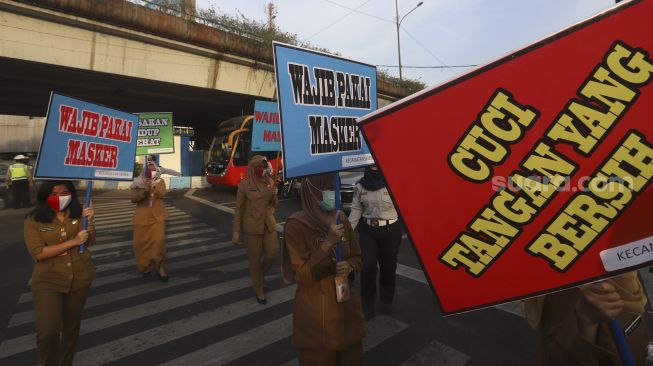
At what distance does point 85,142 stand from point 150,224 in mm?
1990

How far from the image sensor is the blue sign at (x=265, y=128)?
18.6 ft

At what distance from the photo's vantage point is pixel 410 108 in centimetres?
137

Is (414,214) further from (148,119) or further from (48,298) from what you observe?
→ (148,119)

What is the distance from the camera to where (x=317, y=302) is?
2143 mm

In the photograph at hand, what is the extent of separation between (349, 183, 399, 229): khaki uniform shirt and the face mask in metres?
2.90

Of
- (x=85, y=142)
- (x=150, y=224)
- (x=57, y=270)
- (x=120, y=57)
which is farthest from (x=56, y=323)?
(x=120, y=57)

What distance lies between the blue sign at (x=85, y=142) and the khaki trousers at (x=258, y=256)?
1.73 metres

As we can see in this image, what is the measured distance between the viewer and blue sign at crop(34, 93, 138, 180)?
3252 millimetres

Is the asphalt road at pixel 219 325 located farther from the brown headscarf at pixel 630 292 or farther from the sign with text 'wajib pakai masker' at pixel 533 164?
the sign with text 'wajib pakai masker' at pixel 533 164

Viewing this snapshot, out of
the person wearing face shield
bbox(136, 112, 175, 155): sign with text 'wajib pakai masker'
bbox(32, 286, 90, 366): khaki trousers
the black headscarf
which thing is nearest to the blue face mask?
the person wearing face shield

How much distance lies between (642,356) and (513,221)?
3.72 feet

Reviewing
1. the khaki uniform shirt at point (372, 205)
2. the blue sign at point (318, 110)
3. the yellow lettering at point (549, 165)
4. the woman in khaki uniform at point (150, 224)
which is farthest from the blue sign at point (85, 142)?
the yellow lettering at point (549, 165)

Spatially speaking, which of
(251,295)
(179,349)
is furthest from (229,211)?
(179,349)

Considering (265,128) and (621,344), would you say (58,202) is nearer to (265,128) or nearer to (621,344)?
(265,128)
